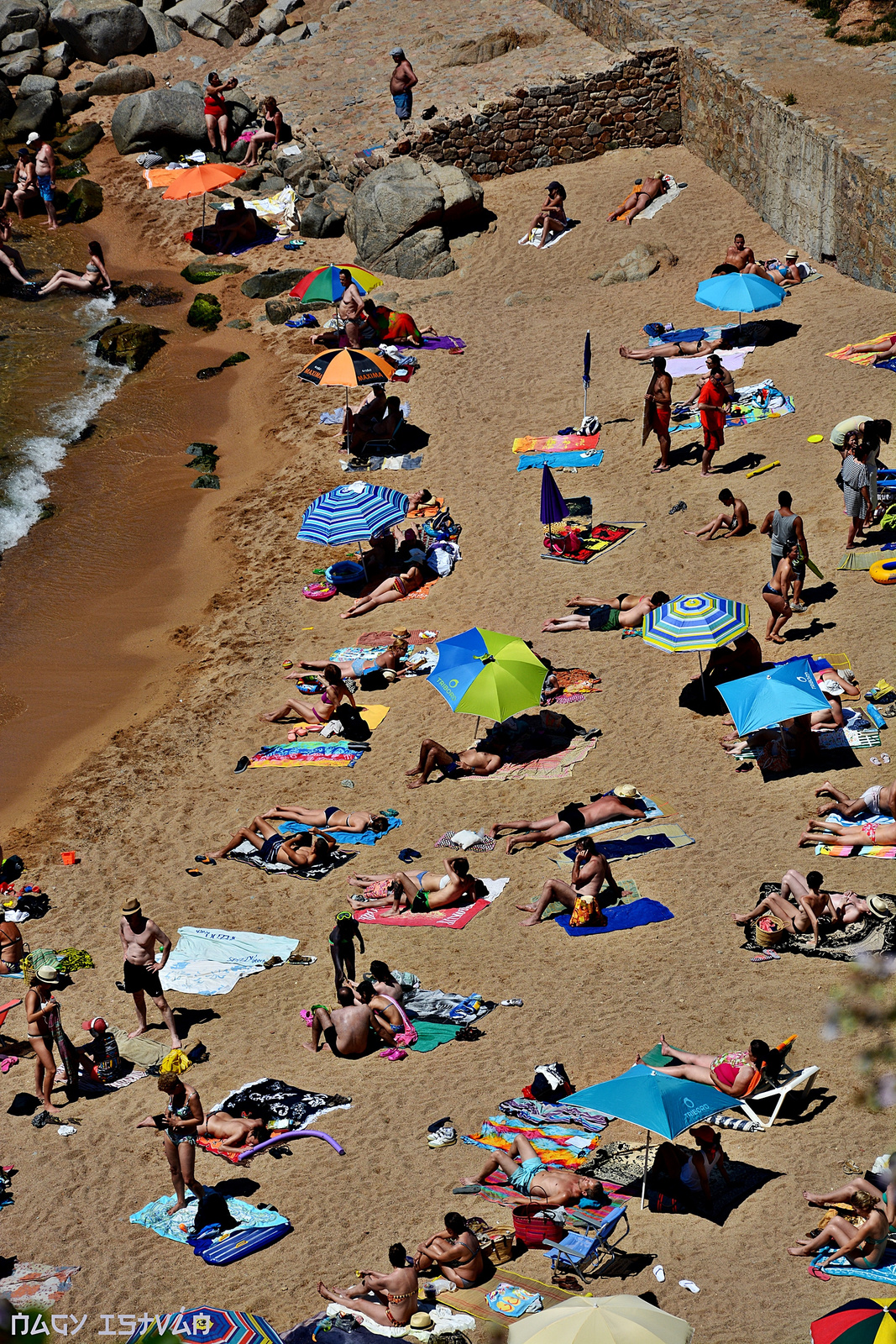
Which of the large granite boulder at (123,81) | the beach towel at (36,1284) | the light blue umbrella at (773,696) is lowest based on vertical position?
the beach towel at (36,1284)

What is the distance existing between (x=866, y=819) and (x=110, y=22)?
29581 mm

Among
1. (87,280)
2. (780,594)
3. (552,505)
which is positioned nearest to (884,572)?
(780,594)

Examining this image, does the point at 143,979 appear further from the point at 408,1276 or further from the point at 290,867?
the point at 408,1276

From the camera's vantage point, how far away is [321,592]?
18750mm

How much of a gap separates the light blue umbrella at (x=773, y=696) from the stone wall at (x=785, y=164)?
9644mm

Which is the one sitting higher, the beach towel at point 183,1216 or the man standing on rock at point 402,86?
the man standing on rock at point 402,86

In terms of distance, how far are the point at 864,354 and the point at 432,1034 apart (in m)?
12.4


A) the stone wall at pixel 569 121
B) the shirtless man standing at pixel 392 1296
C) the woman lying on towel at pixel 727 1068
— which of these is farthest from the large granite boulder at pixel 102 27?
the shirtless man standing at pixel 392 1296

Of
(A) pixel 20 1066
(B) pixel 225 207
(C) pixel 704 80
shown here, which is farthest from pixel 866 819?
(B) pixel 225 207

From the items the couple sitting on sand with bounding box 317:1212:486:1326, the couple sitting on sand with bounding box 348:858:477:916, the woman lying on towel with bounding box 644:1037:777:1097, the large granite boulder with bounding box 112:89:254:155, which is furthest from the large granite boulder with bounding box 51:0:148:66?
the couple sitting on sand with bounding box 317:1212:486:1326

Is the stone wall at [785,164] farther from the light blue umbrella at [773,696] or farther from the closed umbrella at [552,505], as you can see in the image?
the light blue umbrella at [773,696]

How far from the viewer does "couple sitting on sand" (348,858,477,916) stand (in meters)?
13.1

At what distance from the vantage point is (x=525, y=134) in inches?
1056

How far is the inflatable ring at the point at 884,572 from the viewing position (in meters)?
15.9
